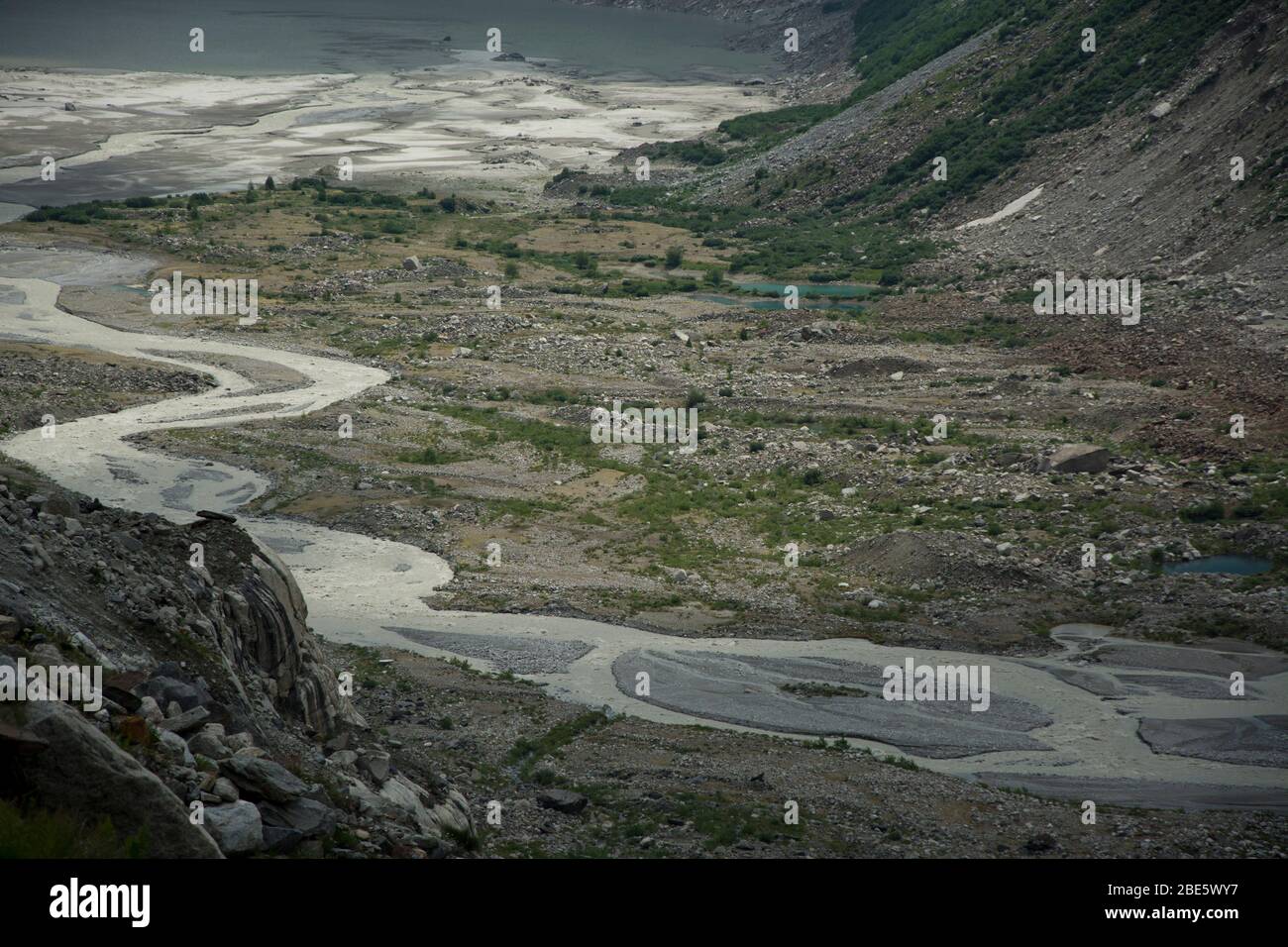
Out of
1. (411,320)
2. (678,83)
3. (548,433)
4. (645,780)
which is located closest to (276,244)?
(411,320)

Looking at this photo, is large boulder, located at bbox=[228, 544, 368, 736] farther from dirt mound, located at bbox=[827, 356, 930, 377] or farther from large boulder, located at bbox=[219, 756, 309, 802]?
dirt mound, located at bbox=[827, 356, 930, 377]

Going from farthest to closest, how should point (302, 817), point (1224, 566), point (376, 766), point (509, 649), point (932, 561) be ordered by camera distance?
point (932, 561)
point (1224, 566)
point (509, 649)
point (376, 766)
point (302, 817)

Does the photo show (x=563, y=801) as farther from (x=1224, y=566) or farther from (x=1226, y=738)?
(x=1224, y=566)

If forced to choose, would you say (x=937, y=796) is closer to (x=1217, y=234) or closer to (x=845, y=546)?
(x=845, y=546)

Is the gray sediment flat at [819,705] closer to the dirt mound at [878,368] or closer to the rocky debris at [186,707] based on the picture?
the rocky debris at [186,707]

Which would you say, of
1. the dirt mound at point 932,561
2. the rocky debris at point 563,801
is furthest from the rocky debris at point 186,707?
the dirt mound at point 932,561

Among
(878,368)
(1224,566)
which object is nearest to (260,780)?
(1224,566)

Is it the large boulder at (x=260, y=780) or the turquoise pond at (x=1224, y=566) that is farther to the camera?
the turquoise pond at (x=1224, y=566)
